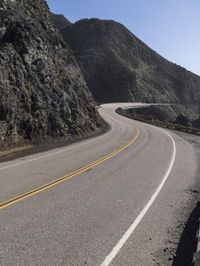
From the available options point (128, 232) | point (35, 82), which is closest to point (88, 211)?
point (128, 232)

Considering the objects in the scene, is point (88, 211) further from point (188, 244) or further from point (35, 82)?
point (35, 82)

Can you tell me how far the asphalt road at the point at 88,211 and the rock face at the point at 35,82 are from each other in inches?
355

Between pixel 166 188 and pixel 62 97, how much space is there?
23636 millimetres

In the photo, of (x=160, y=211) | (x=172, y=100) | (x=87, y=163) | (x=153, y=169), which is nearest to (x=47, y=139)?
(x=87, y=163)

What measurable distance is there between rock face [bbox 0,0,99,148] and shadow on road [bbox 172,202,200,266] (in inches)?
667

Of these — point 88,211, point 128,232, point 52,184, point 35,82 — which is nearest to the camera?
point 128,232

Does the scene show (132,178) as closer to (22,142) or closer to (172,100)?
(22,142)

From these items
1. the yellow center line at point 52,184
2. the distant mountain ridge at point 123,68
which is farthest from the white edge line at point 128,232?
the distant mountain ridge at point 123,68

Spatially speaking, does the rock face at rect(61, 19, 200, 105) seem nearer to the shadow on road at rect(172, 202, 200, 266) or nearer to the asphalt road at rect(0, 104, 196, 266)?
the asphalt road at rect(0, 104, 196, 266)

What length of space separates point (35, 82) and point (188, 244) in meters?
26.5

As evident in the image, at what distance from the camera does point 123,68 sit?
133 m

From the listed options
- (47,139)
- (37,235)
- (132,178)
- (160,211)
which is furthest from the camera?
(47,139)

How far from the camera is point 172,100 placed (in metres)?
145

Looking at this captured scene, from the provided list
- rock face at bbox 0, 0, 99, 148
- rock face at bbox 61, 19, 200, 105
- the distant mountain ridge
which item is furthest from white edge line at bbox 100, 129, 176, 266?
the distant mountain ridge
